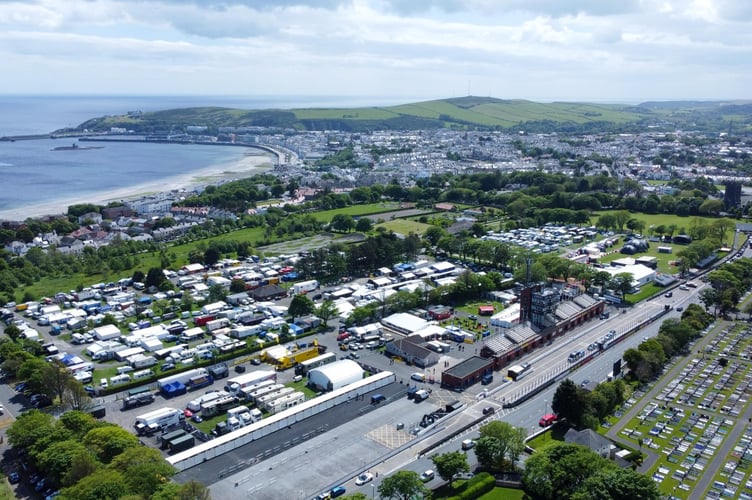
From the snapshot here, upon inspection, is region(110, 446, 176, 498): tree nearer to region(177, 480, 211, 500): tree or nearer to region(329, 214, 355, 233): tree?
region(177, 480, 211, 500): tree

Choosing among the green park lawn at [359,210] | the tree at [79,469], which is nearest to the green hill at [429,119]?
the green park lawn at [359,210]

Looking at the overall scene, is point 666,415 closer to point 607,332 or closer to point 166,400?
point 607,332

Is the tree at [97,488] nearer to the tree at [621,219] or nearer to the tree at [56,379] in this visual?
the tree at [56,379]

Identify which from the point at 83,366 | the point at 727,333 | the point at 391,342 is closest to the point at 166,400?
the point at 83,366

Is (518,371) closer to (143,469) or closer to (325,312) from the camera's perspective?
(325,312)

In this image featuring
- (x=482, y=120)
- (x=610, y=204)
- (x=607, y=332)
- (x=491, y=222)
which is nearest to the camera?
(x=607, y=332)

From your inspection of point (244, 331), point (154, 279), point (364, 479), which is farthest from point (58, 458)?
point (154, 279)
